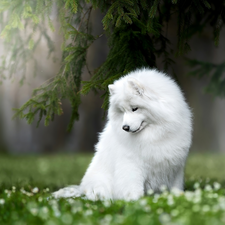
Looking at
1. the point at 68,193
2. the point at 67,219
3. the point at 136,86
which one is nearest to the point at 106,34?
the point at 136,86

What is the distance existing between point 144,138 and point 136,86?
57 cm

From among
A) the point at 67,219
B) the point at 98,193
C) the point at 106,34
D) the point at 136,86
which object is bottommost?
the point at 98,193

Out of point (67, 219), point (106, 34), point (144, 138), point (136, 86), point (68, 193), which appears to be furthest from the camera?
point (106, 34)

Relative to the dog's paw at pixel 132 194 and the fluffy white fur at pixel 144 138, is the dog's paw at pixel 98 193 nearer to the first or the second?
the fluffy white fur at pixel 144 138

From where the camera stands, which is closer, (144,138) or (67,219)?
(67,219)

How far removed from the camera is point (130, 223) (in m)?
1.96

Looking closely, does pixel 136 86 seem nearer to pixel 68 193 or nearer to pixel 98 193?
pixel 98 193

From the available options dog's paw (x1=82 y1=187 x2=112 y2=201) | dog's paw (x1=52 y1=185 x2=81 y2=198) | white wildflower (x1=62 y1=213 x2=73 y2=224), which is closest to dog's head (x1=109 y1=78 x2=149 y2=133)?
dog's paw (x1=82 y1=187 x2=112 y2=201)

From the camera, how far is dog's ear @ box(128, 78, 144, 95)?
10.4ft

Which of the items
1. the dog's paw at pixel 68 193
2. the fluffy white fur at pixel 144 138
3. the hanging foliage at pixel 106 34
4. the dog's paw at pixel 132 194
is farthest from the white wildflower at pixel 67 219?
the hanging foliage at pixel 106 34

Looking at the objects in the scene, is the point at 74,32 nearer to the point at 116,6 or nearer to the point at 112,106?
the point at 116,6

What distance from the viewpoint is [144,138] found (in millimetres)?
3340

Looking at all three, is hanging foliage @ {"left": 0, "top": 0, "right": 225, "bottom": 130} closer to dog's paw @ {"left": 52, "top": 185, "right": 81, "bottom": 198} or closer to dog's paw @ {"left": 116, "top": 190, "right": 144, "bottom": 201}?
dog's paw @ {"left": 52, "top": 185, "right": 81, "bottom": 198}

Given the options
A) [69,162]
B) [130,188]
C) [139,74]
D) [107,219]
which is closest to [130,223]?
[107,219]
